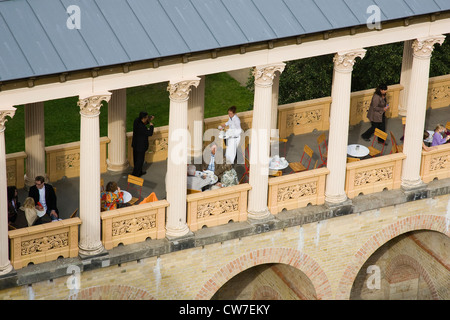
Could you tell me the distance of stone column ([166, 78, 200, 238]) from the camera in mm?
38531

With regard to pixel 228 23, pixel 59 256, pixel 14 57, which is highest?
pixel 228 23

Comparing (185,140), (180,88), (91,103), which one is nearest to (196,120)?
(185,140)

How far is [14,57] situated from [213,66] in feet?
19.3

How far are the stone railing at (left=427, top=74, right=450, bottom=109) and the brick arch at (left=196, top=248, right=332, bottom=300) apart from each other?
907 centimetres

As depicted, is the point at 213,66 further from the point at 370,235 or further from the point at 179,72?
the point at 370,235

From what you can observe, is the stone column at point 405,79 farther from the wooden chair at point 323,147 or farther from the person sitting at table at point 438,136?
the person sitting at table at point 438,136

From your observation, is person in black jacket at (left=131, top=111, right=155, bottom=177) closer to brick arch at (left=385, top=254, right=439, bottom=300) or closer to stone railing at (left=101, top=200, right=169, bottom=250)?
stone railing at (left=101, top=200, right=169, bottom=250)

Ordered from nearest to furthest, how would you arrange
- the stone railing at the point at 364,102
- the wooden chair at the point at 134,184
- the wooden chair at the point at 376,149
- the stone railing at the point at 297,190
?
the wooden chair at the point at 134,184 < the stone railing at the point at 297,190 < the wooden chair at the point at 376,149 < the stone railing at the point at 364,102

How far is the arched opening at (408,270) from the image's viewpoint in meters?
46.4

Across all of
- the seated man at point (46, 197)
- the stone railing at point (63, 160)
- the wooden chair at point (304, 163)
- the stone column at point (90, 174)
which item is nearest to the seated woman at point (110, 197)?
the stone column at point (90, 174)

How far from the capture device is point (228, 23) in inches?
1526

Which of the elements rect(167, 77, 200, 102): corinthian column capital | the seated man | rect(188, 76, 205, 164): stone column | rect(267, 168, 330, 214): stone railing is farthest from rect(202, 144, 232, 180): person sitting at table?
the seated man

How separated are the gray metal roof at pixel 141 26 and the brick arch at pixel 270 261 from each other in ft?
22.9
